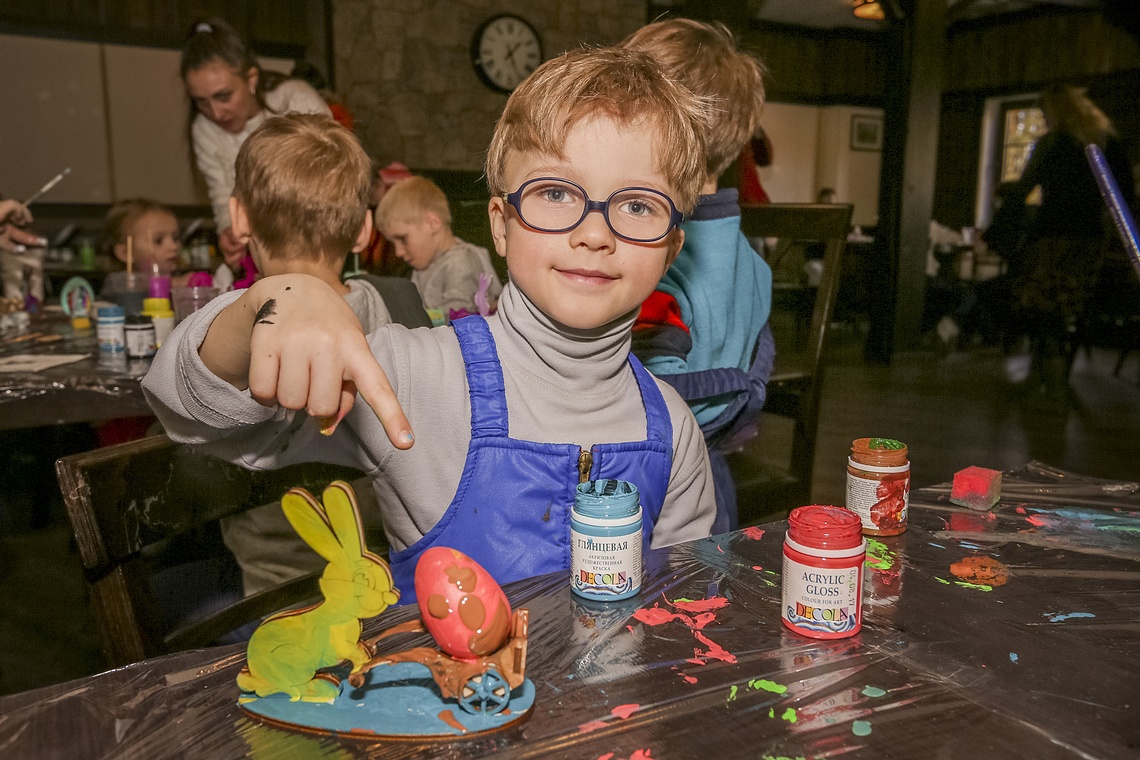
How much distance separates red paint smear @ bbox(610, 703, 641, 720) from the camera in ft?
2.00

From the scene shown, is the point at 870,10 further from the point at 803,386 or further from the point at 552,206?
the point at 552,206

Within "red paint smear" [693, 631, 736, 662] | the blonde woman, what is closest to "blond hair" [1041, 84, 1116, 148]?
the blonde woman

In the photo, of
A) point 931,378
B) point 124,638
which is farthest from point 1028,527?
point 931,378

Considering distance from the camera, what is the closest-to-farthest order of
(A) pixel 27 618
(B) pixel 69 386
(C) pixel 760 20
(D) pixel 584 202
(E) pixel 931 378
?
(D) pixel 584 202, (B) pixel 69 386, (A) pixel 27 618, (E) pixel 931 378, (C) pixel 760 20

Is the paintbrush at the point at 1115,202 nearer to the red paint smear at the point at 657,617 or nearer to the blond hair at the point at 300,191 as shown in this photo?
the red paint smear at the point at 657,617

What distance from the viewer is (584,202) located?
0.95 metres

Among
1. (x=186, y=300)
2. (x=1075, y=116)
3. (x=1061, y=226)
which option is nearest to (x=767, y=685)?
(x=186, y=300)

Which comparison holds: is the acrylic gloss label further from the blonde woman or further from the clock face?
the clock face

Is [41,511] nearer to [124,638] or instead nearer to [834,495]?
[124,638]

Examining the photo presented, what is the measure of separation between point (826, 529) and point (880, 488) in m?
0.25

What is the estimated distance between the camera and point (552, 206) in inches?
37.8

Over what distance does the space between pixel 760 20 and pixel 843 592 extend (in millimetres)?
10031

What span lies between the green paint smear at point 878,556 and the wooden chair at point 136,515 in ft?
2.36

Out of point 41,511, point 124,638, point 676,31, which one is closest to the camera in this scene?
point 124,638
